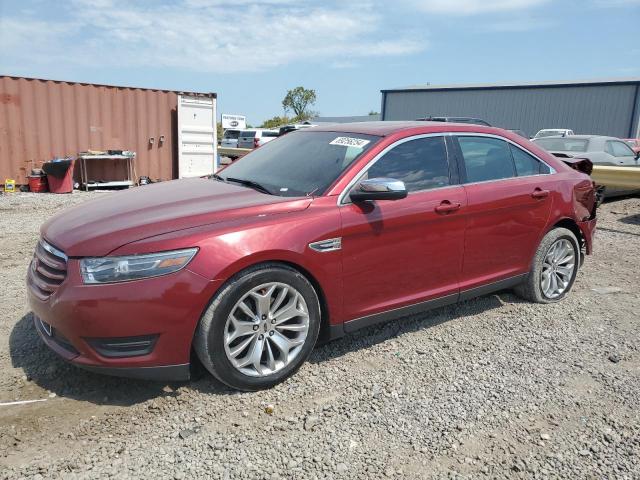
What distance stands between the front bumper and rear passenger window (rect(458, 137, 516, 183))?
2337 mm

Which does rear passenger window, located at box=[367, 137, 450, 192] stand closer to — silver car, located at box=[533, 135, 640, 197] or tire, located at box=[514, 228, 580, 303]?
tire, located at box=[514, 228, 580, 303]

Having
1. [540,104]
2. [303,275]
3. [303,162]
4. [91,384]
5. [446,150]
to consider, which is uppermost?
[540,104]

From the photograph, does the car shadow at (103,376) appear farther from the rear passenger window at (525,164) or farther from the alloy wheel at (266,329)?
the rear passenger window at (525,164)

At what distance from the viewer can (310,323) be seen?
10.5 ft

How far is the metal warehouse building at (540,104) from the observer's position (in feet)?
108

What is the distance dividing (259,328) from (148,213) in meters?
0.96

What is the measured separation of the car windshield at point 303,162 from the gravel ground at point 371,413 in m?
1.21

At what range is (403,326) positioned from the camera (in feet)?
13.6

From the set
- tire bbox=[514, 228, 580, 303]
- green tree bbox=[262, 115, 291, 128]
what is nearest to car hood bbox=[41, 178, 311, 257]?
tire bbox=[514, 228, 580, 303]

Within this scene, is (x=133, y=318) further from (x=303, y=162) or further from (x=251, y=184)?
(x=303, y=162)

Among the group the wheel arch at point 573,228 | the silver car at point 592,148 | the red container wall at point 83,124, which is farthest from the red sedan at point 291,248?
the red container wall at point 83,124

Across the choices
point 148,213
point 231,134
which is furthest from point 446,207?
point 231,134

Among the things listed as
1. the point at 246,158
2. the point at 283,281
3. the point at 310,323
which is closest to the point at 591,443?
the point at 310,323

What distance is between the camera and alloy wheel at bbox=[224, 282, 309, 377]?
116 inches
